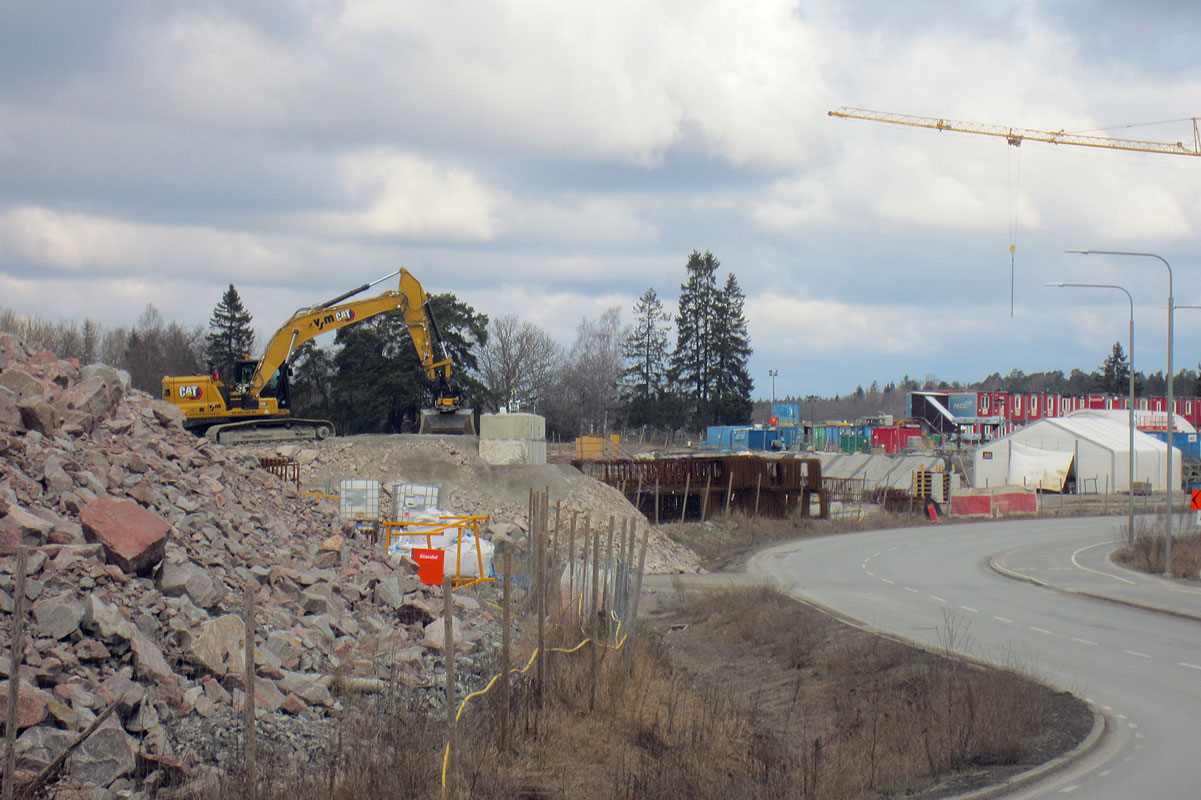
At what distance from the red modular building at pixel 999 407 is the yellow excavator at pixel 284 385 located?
72.6m

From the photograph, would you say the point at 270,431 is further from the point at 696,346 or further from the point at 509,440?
the point at 696,346

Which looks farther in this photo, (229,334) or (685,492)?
(229,334)

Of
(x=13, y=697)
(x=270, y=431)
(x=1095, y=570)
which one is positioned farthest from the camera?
(x=270, y=431)

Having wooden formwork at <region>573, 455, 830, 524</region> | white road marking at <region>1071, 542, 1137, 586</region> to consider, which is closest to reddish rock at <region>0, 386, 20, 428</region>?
white road marking at <region>1071, 542, 1137, 586</region>

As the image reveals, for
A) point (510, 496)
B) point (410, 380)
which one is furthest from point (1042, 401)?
point (510, 496)

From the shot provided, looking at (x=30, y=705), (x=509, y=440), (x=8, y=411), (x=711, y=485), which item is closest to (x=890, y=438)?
(x=711, y=485)

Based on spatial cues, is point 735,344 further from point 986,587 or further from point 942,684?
point 942,684

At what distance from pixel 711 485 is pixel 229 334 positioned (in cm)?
4952

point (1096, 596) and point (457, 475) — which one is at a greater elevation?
point (457, 475)

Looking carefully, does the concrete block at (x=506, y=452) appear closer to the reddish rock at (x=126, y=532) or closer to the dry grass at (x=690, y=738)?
the dry grass at (x=690, y=738)

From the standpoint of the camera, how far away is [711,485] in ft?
144

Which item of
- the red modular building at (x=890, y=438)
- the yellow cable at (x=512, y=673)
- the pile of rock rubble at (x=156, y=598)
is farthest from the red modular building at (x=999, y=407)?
the pile of rock rubble at (x=156, y=598)

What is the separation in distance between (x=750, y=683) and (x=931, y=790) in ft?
22.8

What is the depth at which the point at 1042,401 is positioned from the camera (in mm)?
101812
